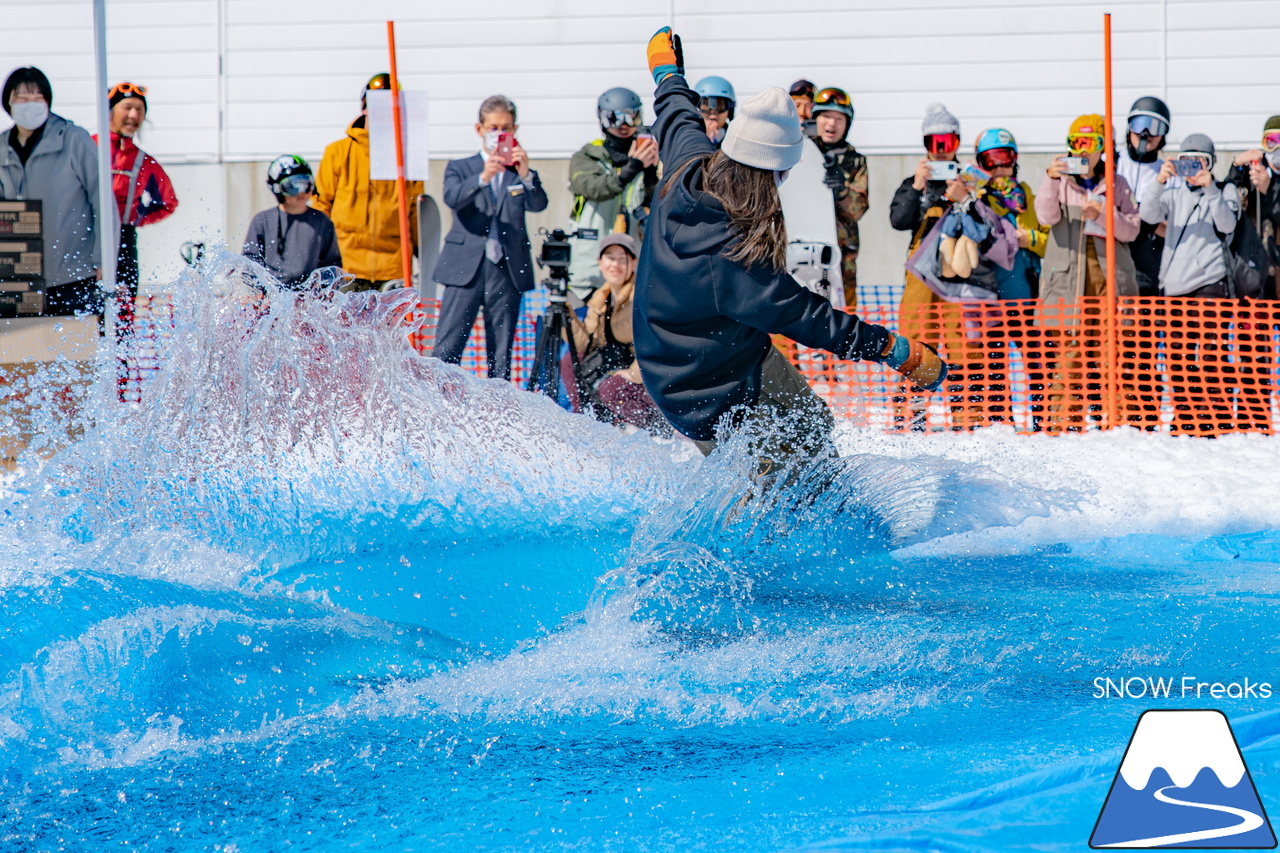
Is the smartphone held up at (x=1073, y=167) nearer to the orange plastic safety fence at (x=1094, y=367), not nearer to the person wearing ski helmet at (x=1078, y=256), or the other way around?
the person wearing ski helmet at (x=1078, y=256)

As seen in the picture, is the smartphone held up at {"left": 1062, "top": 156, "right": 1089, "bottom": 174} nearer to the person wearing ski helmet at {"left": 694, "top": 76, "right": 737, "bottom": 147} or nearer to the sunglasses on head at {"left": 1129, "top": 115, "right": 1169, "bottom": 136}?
the sunglasses on head at {"left": 1129, "top": 115, "right": 1169, "bottom": 136}

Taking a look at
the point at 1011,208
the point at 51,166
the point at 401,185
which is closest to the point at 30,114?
the point at 51,166

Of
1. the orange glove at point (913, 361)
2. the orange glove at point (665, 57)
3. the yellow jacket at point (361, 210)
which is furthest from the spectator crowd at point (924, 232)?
the orange glove at point (913, 361)

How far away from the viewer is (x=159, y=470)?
447 centimetres

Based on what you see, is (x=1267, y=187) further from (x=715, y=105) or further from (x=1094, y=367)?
(x=715, y=105)

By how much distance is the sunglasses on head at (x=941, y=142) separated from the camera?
24.2ft

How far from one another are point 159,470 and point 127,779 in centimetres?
215

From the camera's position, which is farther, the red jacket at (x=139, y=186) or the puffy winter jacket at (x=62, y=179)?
the red jacket at (x=139, y=186)

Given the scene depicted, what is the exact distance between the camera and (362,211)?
25.6 ft

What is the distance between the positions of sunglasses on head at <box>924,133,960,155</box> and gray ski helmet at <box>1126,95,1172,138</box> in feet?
3.57

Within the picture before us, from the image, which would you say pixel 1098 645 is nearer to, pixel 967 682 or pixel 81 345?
pixel 967 682

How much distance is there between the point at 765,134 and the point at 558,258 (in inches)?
134

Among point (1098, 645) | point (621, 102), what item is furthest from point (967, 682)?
point (621, 102)

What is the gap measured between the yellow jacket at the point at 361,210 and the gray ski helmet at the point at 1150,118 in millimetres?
4355
